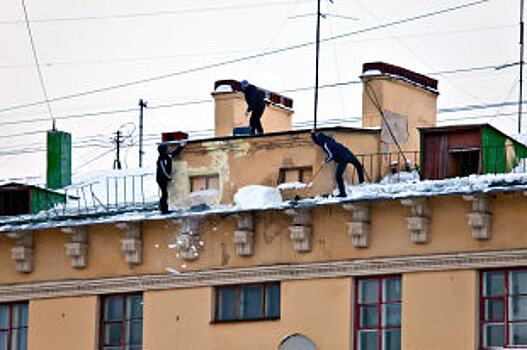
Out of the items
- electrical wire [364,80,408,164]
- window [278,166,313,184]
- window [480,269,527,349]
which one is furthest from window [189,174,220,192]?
window [480,269,527,349]

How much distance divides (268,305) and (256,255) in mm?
962

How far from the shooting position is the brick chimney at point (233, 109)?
42.5 meters

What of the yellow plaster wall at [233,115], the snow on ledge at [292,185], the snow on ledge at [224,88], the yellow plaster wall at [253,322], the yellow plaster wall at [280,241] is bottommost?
the yellow plaster wall at [253,322]

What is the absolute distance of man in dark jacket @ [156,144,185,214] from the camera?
129 feet

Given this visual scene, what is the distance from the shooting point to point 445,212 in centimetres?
3638

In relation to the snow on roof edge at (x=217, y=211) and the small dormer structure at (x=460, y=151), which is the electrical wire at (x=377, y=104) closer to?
the small dormer structure at (x=460, y=151)

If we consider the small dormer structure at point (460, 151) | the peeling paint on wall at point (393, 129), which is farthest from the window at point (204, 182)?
the small dormer structure at point (460, 151)

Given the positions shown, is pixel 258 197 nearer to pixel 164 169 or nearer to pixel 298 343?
pixel 164 169

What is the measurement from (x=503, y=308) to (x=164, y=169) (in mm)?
7489

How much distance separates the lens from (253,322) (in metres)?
38.1

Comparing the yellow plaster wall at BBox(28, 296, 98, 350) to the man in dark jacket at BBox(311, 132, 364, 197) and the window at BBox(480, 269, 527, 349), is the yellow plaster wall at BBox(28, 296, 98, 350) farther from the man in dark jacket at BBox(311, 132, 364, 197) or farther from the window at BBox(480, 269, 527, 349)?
the window at BBox(480, 269, 527, 349)

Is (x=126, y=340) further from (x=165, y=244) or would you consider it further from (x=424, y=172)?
(x=424, y=172)

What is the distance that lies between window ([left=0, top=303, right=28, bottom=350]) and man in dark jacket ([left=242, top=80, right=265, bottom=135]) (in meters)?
5.76

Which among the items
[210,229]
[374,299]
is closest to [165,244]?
[210,229]
